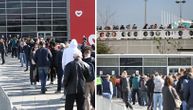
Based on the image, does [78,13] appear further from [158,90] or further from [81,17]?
[158,90]

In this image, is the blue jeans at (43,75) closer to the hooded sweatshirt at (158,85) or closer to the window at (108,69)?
the hooded sweatshirt at (158,85)

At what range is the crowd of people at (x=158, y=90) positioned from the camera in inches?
549

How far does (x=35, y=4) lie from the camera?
62.6 meters

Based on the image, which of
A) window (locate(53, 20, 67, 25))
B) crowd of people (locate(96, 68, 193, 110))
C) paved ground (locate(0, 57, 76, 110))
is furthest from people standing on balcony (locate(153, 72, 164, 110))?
window (locate(53, 20, 67, 25))

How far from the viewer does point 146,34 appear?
6169 centimetres

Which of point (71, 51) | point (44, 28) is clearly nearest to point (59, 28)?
point (44, 28)

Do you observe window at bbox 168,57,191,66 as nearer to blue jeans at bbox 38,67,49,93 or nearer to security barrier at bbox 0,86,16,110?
blue jeans at bbox 38,67,49,93

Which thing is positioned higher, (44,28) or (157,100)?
(44,28)

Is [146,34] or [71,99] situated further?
[146,34]

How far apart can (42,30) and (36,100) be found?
4672 centimetres

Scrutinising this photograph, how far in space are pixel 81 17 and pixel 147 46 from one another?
4774 cm

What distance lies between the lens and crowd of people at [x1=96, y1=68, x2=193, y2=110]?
1394 cm

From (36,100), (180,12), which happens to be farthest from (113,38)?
(36,100)

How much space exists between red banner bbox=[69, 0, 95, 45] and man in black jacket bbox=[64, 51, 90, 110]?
6.63 feet
